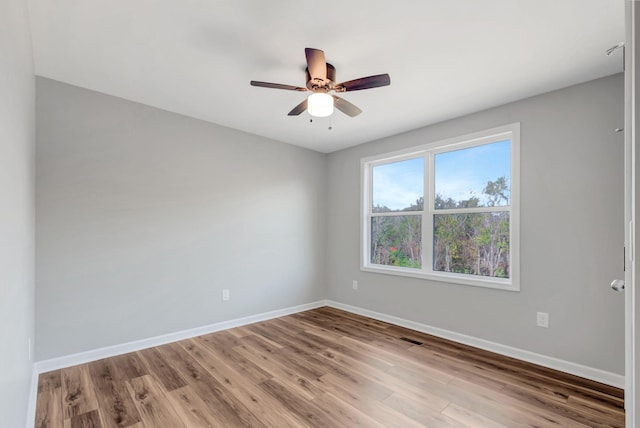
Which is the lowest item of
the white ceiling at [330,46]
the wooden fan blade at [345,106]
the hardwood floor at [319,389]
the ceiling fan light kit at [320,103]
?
the hardwood floor at [319,389]

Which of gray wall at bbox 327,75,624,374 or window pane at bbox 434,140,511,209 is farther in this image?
window pane at bbox 434,140,511,209

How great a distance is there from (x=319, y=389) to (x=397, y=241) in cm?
226

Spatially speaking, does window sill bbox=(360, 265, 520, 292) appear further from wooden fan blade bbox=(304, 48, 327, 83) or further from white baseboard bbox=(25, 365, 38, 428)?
white baseboard bbox=(25, 365, 38, 428)

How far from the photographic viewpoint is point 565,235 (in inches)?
102

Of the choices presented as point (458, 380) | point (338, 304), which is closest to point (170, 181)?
point (338, 304)

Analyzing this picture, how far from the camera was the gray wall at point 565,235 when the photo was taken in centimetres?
236

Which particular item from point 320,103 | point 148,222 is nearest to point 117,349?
point 148,222

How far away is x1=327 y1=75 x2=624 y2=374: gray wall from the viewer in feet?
7.75

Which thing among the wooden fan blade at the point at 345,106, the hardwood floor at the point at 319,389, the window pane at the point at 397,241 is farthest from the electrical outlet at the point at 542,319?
the wooden fan blade at the point at 345,106

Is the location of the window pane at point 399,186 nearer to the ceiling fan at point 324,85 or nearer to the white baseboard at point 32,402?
the ceiling fan at point 324,85

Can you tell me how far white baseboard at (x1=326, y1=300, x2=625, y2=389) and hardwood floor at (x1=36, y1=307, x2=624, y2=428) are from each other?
9 cm

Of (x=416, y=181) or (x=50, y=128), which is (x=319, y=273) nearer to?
(x=416, y=181)

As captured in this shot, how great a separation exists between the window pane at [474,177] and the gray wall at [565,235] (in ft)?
0.75

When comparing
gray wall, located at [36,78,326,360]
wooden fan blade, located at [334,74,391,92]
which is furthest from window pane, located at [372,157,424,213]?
wooden fan blade, located at [334,74,391,92]
